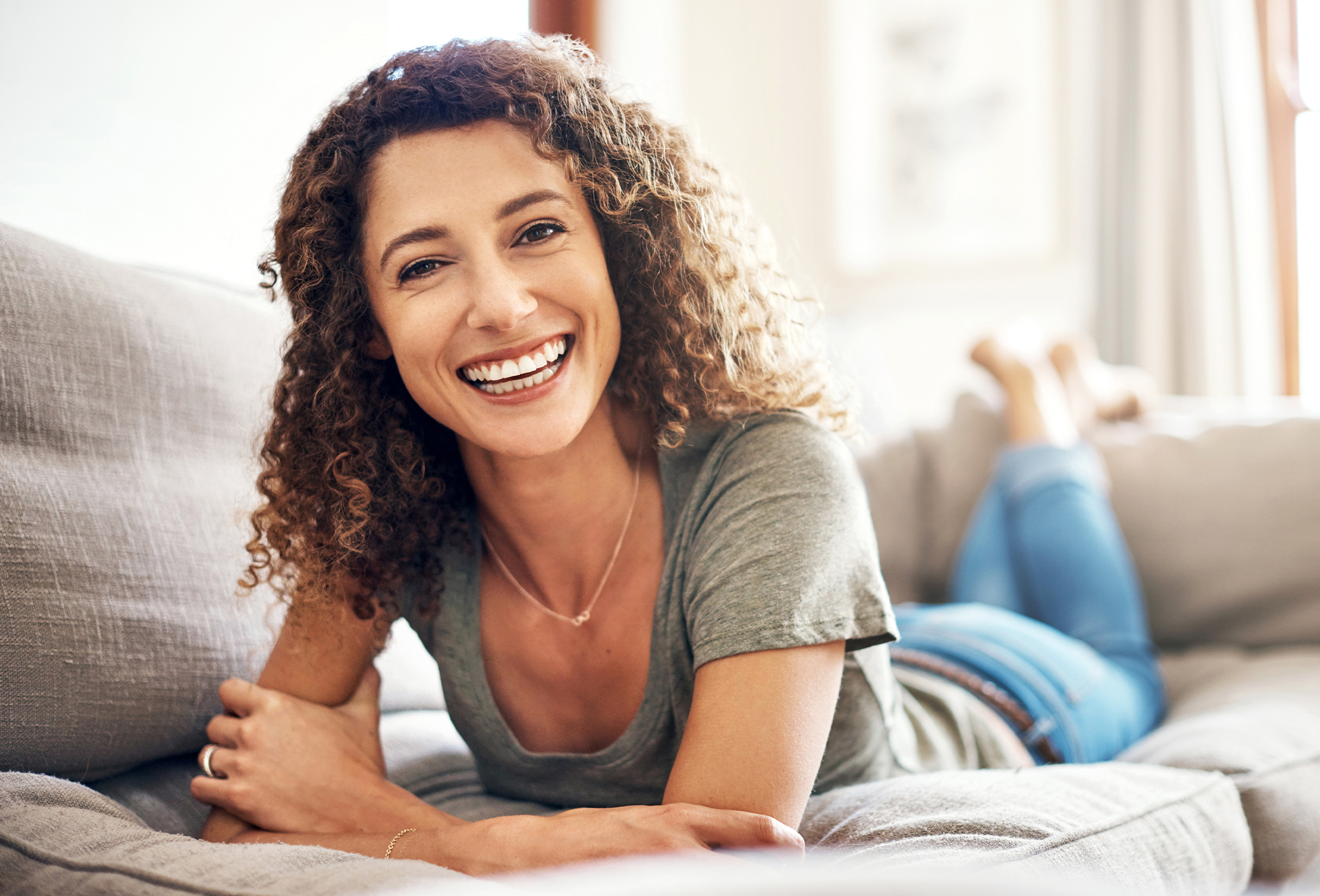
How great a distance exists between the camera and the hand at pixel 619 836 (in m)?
0.69

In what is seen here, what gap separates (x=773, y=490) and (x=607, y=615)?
0.24m

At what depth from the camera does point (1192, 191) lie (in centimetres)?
353

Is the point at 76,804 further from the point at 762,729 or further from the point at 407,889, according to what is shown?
the point at 762,729

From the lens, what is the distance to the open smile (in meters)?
0.91

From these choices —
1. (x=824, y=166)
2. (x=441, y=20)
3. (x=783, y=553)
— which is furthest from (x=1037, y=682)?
(x=824, y=166)

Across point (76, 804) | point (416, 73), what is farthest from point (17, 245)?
point (76, 804)

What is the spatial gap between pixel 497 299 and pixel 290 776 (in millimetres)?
469

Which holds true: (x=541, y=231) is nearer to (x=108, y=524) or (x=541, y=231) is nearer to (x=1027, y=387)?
(x=108, y=524)

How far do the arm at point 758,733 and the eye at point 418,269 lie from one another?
441 millimetres

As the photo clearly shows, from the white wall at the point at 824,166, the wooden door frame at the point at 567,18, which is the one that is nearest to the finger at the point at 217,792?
the wooden door frame at the point at 567,18

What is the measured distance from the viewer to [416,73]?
904 millimetres

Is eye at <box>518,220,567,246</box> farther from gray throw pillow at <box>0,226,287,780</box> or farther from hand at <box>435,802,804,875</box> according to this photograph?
hand at <box>435,802,804,875</box>

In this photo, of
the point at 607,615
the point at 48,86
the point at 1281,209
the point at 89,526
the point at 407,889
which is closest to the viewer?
the point at 407,889

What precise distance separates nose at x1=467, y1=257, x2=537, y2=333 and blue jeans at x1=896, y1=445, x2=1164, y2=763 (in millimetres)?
849
